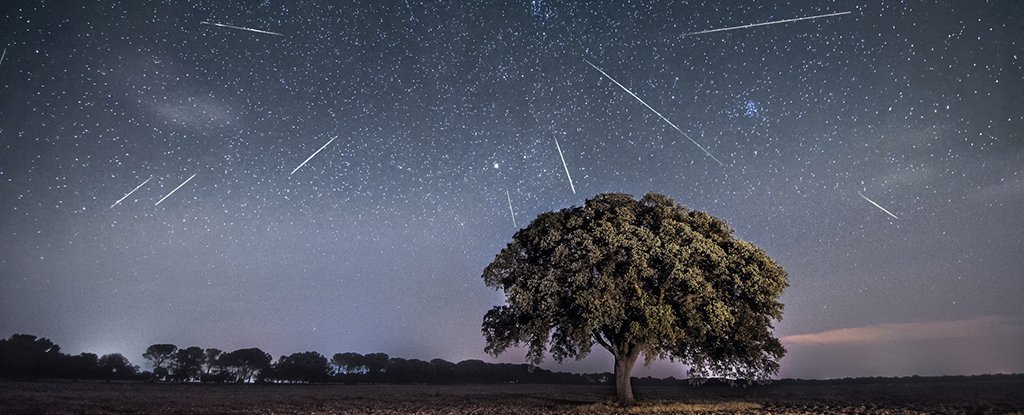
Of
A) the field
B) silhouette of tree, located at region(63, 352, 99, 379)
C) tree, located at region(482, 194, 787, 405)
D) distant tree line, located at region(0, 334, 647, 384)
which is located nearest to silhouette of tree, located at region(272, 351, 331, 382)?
distant tree line, located at region(0, 334, 647, 384)

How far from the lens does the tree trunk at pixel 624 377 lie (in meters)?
31.5

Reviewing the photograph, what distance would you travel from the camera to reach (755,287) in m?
29.4

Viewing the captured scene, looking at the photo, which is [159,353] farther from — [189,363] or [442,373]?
[442,373]

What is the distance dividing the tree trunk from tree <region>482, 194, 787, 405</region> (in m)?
0.07

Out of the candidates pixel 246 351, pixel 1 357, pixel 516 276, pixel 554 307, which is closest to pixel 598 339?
pixel 554 307

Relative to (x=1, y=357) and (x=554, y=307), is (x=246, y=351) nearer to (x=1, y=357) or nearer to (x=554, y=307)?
(x=1, y=357)

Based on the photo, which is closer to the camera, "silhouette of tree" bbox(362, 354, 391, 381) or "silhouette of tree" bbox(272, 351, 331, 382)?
"silhouette of tree" bbox(272, 351, 331, 382)

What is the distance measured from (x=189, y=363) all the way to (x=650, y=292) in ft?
502

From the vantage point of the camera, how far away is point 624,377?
106ft

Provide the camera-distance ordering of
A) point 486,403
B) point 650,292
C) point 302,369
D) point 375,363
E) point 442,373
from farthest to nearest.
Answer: point 375,363 < point 442,373 < point 302,369 < point 486,403 < point 650,292

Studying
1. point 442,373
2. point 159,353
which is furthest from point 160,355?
point 442,373

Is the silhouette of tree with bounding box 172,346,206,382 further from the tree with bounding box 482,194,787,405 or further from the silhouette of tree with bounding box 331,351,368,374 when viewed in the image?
the tree with bounding box 482,194,787,405

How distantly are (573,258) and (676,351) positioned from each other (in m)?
9.12

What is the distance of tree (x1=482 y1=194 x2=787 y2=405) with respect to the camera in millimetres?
29125
